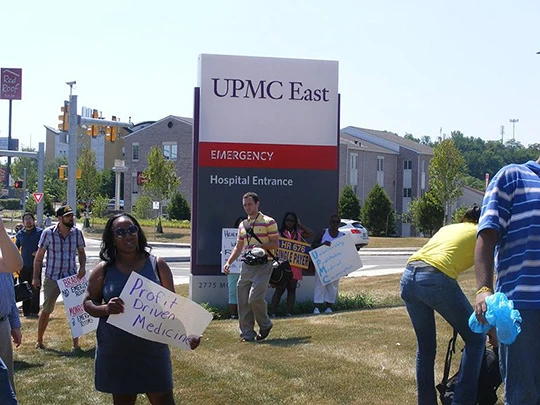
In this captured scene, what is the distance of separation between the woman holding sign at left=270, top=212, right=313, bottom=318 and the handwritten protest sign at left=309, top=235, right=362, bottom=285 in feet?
1.09

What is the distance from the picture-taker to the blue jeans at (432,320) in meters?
5.93

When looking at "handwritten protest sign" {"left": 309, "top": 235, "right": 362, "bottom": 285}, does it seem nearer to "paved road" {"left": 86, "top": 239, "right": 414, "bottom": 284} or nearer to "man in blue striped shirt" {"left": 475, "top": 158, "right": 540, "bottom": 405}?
"paved road" {"left": 86, "top": 239, "right": 414, "bottom": 284}

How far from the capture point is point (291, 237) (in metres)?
14.0

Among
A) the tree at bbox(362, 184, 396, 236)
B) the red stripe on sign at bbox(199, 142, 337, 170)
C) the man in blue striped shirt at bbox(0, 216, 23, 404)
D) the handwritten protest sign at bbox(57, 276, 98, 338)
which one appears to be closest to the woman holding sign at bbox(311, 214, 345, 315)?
the red stripe on sign at bbox(199, 142, 337, 170)

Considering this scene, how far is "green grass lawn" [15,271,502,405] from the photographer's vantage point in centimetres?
744

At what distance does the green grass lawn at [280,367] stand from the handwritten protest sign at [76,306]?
328 millimetres

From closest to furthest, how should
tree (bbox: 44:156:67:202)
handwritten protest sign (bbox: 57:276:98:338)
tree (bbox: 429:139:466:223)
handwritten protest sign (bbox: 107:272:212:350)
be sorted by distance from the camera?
handwritten protest sign (bbox: 107:272:212:350), handwritten protest sign (bbox: 57:276:98:338), tree (bbox: 429:139:466:223), tree (bbox: 44:156:67:202)

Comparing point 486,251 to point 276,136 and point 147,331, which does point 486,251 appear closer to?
point 147,331

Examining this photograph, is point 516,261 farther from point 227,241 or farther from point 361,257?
point 361,257

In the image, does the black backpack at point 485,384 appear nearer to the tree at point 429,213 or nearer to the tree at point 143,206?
the tree at point 429,213

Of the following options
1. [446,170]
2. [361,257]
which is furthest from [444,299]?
[446,170]

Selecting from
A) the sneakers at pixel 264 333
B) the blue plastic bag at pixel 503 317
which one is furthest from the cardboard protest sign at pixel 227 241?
the blue plastic bag at pixel 503 317

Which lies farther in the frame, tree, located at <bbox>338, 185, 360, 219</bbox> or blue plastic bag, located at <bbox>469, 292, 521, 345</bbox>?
tree, located at <bbox>338, 185, 360, 219</bbox>

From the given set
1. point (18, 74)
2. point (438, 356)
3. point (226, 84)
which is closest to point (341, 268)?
point (226, 84)
